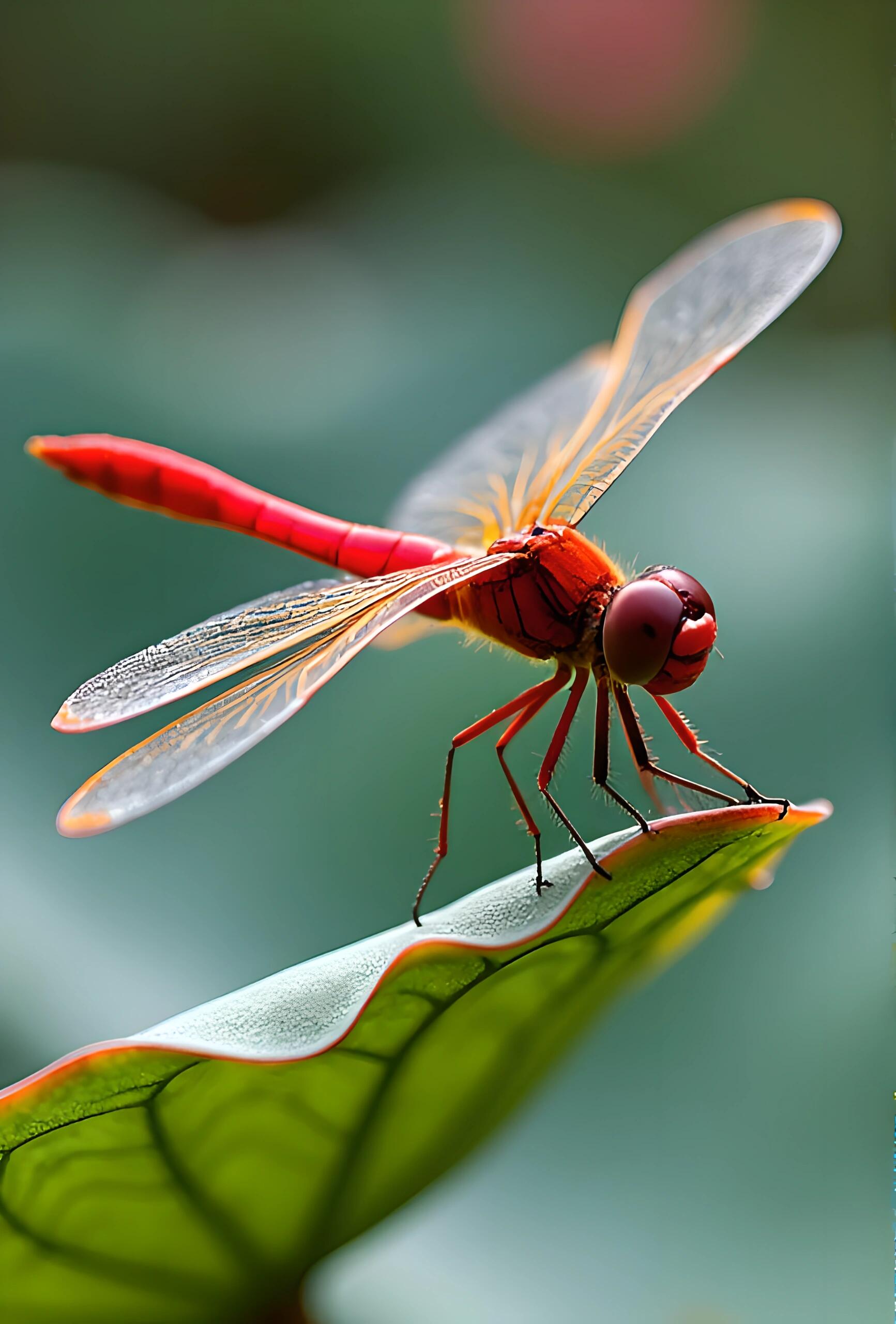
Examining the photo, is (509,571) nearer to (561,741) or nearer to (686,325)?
(561,741)

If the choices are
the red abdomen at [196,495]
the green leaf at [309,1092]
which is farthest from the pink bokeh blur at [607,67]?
the green leaf at [309,1092]

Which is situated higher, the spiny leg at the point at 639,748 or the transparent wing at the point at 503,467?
the transparent wing at the point at 503,467

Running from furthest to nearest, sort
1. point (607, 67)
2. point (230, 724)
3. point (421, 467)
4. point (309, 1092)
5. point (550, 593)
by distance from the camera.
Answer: point (607, 67) < point (421, 467) < point (550, 593) < point (230, 724) < point (309, 1092)

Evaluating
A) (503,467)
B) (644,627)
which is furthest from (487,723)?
(503,467)

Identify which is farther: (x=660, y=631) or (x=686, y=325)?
(x=686, y=325)

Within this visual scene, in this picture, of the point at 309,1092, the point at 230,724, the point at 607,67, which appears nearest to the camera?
the point at 309,1092

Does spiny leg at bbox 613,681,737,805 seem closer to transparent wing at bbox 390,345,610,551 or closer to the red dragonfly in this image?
the red dragonfly

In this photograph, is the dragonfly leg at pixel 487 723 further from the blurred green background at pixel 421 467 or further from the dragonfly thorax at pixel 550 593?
the blurred green background at pixel 421 467
